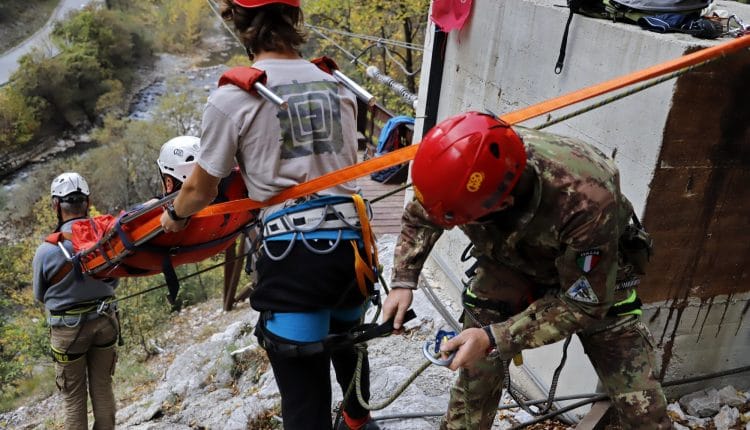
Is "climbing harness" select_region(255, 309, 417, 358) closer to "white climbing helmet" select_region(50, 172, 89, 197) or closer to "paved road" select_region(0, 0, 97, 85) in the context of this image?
"white climbing helmet" select_region(50, 172, 89, 197)

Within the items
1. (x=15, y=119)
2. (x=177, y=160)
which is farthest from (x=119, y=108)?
(x=177, y=160)

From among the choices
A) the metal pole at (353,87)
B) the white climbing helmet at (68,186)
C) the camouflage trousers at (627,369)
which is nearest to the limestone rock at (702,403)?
the camouflage trousers at (627,369)

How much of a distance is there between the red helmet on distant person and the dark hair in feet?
2.41

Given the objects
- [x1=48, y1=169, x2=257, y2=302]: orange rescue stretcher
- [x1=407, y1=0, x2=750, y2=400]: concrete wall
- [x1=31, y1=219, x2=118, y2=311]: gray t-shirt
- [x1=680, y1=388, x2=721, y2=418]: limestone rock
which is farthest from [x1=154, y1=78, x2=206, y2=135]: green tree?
[x1=680, y1=388, x2=721, y2=418]: limestone rock

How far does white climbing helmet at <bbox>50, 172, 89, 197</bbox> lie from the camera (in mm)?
4203

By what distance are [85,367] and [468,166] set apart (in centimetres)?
398

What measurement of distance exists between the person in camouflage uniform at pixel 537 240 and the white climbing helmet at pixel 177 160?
5.58ft

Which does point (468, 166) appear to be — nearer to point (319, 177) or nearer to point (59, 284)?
point (319, 177)

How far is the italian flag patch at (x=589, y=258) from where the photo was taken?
1989 millimetres

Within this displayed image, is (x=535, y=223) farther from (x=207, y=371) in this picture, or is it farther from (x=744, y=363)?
(x=207, y=371)

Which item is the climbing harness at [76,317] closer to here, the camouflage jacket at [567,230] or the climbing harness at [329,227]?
the climbing harness at [329,227]

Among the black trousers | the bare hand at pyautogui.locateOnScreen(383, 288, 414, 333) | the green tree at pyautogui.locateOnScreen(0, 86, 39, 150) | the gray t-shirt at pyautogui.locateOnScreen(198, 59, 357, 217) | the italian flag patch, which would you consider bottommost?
the green tree at pyautogui.locateOnScreen(0, 86, 39, 150)

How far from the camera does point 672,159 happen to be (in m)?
3.02

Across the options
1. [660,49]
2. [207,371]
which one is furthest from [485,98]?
[207,371]
